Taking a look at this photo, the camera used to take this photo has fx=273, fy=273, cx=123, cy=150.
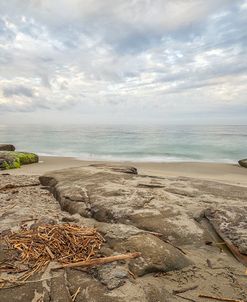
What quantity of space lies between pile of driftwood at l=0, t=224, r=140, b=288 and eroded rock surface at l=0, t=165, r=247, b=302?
3.9 inches

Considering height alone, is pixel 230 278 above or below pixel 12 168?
above

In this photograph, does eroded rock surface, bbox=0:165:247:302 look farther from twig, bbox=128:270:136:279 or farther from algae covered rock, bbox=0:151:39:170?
algae covered rock, bbox=0:151:39:170

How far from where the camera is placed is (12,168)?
12.1m

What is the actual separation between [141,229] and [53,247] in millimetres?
1142

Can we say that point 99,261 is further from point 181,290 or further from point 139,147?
point 139,147

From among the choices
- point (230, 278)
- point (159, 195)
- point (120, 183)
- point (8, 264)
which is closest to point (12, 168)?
point (120, 183)

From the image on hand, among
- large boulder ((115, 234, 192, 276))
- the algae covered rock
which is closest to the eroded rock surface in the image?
large boulder ((115, 234, 192, 276))

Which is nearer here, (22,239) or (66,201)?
(22,239)

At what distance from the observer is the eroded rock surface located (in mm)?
2389

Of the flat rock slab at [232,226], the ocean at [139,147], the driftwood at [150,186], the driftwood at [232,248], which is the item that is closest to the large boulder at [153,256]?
the driftwood at [232,248]

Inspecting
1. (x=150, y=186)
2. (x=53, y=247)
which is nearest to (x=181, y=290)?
(x=53, y=247)

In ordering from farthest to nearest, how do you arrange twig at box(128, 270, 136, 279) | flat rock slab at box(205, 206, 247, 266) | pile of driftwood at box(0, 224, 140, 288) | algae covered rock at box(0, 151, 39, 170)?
algae covered rock at box(0, 151, 39, 170) < flat rock slab at box(205, 206, 247, 266) < pile of driftwood at box(0, 224, 140, 288) < twig at box(128, 270, 136, 279)

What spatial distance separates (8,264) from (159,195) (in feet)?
8.81

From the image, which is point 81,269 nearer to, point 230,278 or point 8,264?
point 8,264
